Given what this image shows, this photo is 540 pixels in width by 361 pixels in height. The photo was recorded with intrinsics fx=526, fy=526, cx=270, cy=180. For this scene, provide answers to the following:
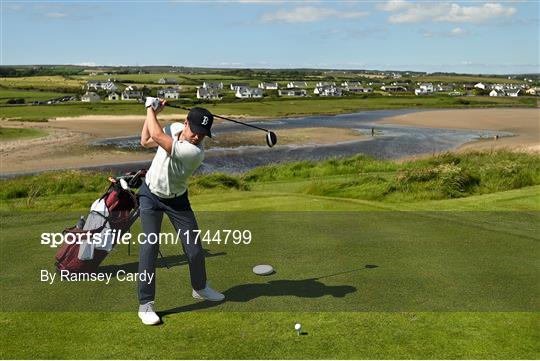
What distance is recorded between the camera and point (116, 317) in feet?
18.5

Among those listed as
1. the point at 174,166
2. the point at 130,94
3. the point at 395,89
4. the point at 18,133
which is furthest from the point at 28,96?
the point at 174,166

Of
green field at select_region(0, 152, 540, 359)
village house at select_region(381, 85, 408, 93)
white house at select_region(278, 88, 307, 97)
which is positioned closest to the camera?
green field at select_region(0, 152, 540, 359)

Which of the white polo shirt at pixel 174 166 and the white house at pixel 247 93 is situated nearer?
the white polo shirt at pixel 174 166

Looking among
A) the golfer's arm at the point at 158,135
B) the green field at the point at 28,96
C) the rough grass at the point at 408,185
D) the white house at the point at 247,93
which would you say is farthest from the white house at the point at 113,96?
the golfer's arm at the point at 158,135

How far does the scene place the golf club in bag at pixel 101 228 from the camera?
7.24 m

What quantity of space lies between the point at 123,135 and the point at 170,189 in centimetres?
5762

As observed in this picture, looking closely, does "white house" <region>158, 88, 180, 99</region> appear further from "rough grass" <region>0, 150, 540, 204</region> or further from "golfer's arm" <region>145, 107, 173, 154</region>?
"golfer's arm" <region>145, 107, 173, 154</region>

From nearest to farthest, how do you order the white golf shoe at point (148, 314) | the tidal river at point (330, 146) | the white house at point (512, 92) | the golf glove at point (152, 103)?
1. the white golf shoe at point (148, 314)
2. the golf glove at point (152, 103)
3. the tidal river at point (330, 146)
4. the white house at point (512, 92)

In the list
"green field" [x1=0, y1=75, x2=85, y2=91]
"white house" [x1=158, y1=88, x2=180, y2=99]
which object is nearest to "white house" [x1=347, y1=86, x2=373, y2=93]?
"white house" [x1=158, y1=88, x2=180, y2=99]

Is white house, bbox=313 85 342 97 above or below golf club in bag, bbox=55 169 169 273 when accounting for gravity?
above

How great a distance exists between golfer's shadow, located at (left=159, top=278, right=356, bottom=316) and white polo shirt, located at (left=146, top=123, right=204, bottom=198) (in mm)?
1322

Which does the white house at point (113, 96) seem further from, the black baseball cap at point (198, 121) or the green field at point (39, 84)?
the black baseball cap at point (198, 121)

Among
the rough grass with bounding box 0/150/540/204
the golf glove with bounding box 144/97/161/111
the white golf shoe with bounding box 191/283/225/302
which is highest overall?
the golf glove with bounding box 144/97/161/111

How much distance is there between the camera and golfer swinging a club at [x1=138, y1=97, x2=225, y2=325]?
5.67 m
